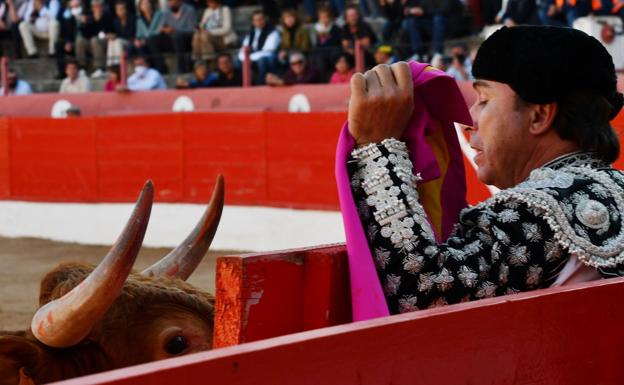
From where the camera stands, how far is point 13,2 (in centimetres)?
1388

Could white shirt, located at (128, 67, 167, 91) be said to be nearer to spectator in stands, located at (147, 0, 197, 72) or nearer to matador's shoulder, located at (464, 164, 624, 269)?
spectator in stands, located at (147, 0, 197, 72)

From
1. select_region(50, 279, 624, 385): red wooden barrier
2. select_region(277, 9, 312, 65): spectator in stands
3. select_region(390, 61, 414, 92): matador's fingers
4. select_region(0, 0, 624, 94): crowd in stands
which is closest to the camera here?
select_region(50, 279, 624, 385): red wooden barrier

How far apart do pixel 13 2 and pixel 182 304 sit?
41.0 ft

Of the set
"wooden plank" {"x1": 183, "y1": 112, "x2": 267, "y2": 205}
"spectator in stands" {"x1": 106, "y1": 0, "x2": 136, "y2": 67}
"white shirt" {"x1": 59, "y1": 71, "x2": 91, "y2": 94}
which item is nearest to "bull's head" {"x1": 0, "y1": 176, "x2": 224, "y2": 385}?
"wooden plank" {"x1": 183, "y1": 112, "x2": 267, "y2": 205}

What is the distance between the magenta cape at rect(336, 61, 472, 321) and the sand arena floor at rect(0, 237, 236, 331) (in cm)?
344

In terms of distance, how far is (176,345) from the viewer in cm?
208

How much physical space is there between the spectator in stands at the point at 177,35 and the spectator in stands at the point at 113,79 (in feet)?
1.36

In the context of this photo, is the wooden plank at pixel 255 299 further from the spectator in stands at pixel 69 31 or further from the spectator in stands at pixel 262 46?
the spectator in stands at pixel 69 31

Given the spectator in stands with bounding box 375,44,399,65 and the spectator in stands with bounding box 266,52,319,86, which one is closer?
the spectator in stands with bounding box 375,44,399,65

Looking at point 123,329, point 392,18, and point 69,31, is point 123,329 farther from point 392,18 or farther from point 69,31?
point 69,31

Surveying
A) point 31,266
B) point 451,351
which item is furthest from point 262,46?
point 451,351

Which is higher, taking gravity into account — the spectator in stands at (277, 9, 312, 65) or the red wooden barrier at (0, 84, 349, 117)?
the spectator in stands at (277, 9, 312, 65)

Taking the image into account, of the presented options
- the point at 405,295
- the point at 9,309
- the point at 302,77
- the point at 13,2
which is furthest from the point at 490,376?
the point at 13,2

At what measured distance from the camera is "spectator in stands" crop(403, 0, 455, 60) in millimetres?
9125
